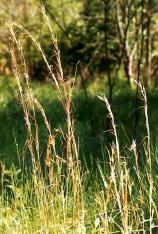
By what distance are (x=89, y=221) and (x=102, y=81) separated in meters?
7.24

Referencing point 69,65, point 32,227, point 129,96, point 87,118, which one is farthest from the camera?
point 69,65

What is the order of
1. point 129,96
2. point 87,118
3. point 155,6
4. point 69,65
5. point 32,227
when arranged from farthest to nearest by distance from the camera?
1. point 69,65
2. point 155,6
3. point 129,96
4. point 87,118
5. point 32,227

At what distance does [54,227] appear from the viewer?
2334 mm

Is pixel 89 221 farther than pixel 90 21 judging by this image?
No

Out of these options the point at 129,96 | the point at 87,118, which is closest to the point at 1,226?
the point at 87,118

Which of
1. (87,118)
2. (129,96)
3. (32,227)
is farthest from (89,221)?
(129,96)

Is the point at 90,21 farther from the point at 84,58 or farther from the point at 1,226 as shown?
the point at 1,226

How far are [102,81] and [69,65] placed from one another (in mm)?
1138

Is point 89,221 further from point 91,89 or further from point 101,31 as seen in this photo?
point 101,31

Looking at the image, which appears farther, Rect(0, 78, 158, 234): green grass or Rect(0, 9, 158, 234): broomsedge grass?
Rect(0, 78, 158, 234): green grass

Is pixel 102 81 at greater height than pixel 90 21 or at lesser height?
lesser

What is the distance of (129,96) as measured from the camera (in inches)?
304

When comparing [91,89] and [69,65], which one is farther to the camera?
[69,65]

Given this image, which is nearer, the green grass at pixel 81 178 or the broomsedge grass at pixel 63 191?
the broomsedge grass at pixel 63 191
